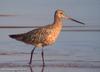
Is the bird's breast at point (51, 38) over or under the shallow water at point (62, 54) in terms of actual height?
over

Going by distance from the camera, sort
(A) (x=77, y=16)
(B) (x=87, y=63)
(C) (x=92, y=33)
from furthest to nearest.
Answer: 1. (A) (x=77, y=16)
2. (C) (x=92, y=33)
3. (B) (x=87, y=63)

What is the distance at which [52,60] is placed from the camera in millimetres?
12789

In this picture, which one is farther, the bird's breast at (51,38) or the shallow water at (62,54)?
the bird's breast at (51,38)

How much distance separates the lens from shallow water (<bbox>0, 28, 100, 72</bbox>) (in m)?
11.9

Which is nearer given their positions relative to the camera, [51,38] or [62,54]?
[51,38]

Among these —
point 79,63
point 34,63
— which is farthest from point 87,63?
point 34,63

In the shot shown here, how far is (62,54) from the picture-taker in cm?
1350

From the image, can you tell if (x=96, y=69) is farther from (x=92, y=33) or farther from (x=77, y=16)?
(x=77, y=16)

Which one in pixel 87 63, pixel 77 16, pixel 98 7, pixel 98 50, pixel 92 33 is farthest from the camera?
pixel 98 7

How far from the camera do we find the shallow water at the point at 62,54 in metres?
11.9

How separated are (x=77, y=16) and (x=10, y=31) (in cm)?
337

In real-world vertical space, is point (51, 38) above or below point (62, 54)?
above

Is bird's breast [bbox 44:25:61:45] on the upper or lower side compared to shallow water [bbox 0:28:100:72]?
upper

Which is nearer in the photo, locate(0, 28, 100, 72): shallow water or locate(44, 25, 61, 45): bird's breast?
locate(0, 28, 100, 72): shallow water
